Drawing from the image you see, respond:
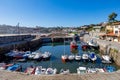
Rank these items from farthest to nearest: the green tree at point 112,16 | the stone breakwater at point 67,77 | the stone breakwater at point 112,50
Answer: the green tree at point 112,16 → the stone breakwater at point 112,50 → the stone breakwater at point 67,77

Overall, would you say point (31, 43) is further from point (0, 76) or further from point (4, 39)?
point (0, 76)

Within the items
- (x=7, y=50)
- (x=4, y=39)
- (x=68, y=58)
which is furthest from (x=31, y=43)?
(x=68, y=58)

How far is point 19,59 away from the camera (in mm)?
37312

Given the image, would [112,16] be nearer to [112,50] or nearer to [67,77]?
[112,50]

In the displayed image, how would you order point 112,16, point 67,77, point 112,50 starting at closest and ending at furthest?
point 67,77 < point 112,50 < point 112,16

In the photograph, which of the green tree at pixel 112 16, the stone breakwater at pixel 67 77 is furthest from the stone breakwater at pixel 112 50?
the green tree at pixel 112 16

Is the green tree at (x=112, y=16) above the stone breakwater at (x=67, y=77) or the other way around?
above

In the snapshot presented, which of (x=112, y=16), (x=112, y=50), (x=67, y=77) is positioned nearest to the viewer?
(x=67, y=77)

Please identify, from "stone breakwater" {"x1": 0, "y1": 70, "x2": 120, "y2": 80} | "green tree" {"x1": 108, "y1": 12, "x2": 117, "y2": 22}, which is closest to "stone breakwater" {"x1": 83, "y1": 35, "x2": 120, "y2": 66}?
"stone breakwater" {"x1": 0, "y1": 70, "x2": 120, "y2": 80}

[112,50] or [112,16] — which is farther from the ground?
[112,16]

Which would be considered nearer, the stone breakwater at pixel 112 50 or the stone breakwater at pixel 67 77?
the stone breakwater at pixel 67 77

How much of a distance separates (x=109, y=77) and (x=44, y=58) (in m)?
24.8

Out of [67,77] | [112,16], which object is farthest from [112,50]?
[112,16]

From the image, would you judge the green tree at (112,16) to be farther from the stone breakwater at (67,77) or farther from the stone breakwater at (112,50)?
the stone breakwater at (67,77)
